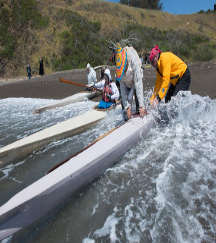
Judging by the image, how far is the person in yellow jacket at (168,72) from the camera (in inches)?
106

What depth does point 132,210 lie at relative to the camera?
1.76 metres

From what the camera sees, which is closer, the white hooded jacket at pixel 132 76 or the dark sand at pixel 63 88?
the white hooded jacket at pixel 132 76

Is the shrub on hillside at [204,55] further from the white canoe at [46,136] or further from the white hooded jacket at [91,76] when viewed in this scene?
the white canoe at [46,136]

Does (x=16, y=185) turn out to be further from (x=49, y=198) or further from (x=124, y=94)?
(x=124, y=94)

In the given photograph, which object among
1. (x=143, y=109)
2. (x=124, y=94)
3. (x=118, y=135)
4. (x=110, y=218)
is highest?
(x=124, y=94)

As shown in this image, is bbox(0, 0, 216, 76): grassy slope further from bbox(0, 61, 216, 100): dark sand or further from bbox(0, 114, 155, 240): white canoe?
bbox(0, 114, 155, 240): white canoe

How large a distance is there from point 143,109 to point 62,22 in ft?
65.7

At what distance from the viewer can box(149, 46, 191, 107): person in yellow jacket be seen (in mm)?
2699

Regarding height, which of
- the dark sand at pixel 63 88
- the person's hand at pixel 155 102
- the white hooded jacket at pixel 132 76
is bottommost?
the dark sand at pixel 63 88

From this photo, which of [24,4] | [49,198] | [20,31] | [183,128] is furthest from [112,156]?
[24,4]

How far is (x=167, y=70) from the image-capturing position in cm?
269

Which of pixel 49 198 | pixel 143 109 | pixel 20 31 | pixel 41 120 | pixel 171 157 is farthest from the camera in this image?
pixel 20 31

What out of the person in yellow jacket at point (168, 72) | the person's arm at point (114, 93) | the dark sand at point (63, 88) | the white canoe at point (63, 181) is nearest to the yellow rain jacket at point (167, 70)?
the person in yellow jacket at point (168, 72)

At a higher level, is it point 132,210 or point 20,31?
point 20,31
